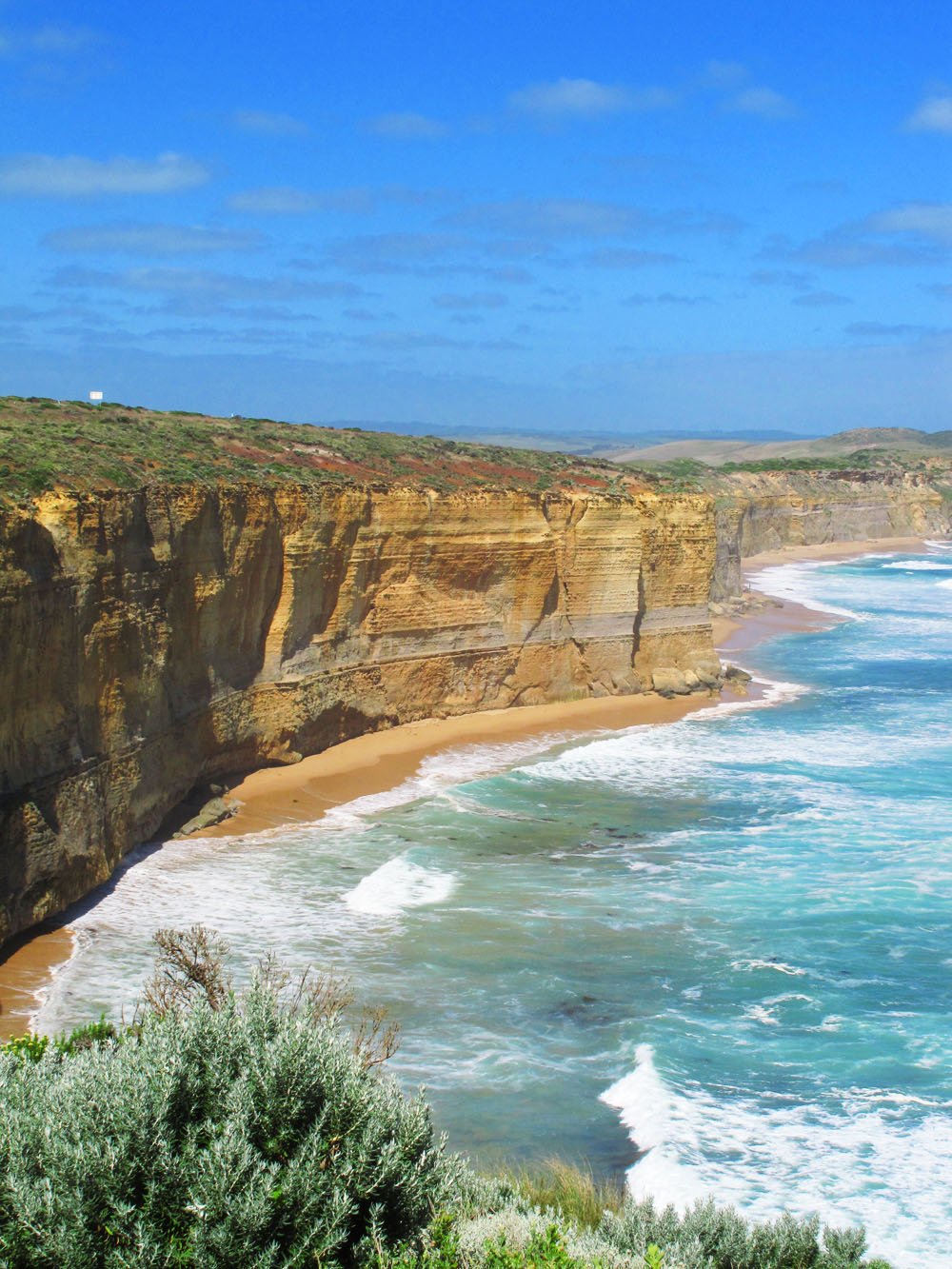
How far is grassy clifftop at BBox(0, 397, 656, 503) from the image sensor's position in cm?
1967

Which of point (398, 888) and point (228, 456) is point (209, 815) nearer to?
point (398, 888)

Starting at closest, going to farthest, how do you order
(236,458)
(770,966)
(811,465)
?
(770,966) → (236,458) → (811,465)

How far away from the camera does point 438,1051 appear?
Answer: 43.6ft

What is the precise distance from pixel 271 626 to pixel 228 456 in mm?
4030

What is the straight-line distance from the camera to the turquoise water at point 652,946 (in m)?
11.8

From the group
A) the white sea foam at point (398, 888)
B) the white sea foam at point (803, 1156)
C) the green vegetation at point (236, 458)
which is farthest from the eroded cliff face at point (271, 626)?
the white sea foam at point (803, 1156)

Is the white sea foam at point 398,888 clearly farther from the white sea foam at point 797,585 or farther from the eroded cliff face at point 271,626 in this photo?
the white sea foam at point 797,585

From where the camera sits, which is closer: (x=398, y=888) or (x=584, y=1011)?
(x=584, y=1011)

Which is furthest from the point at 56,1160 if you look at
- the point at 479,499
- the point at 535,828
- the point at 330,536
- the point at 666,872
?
the point at 479,499

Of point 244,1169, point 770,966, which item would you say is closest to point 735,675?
point 770,966

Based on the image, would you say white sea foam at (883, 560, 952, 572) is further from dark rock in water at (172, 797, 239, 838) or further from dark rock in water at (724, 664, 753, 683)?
dark rock in water at (172, 797, 239, 838)

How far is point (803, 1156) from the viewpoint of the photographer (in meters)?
11.5

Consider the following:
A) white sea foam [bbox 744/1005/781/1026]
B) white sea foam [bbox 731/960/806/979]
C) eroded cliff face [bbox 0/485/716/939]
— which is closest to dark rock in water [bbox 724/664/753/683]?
eroded cliff face [bbox 0/485/716/939]

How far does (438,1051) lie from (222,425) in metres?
20.4
